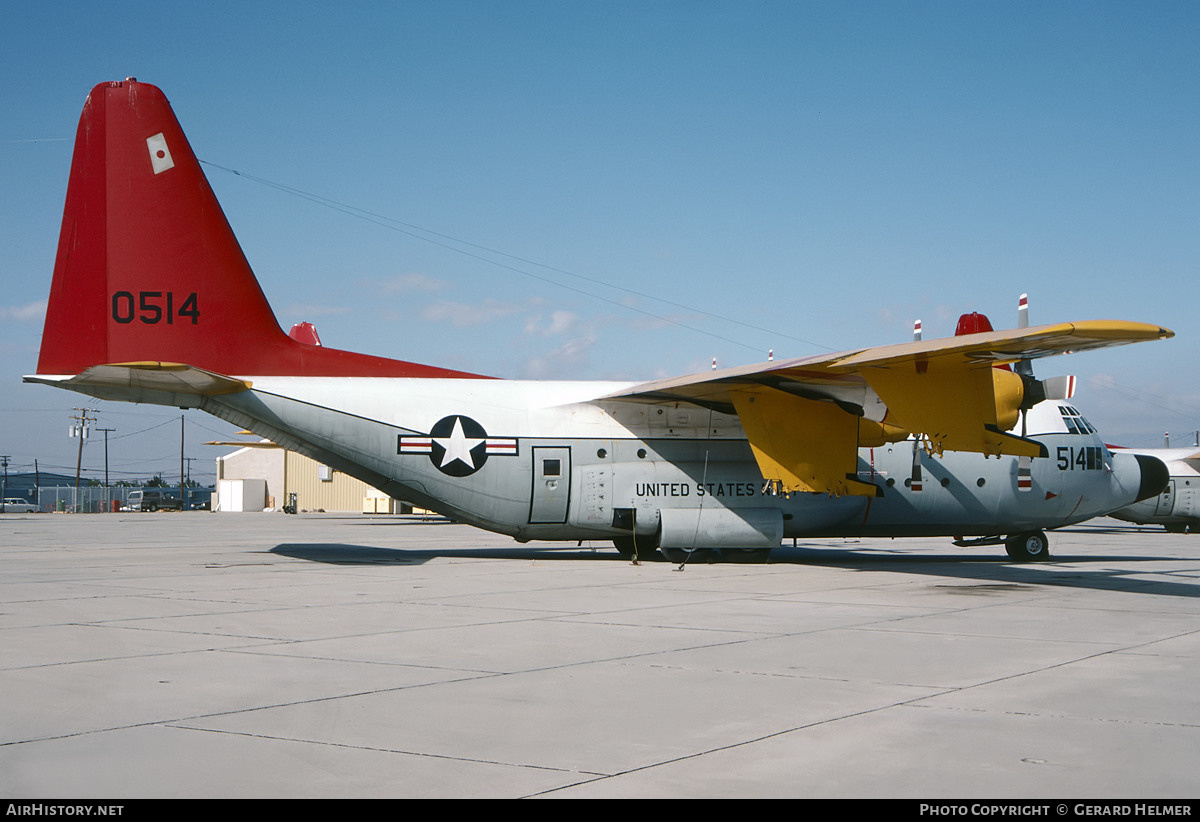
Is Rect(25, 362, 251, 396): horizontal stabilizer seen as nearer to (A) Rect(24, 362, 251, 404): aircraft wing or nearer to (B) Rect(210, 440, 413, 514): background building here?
(A) Rect(24, 362, 251, 404): aircraft wing

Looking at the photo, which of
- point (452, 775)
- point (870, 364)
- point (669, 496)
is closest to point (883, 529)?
point (669, 496)

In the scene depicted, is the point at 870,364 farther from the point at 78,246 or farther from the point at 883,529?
the point at 78,246

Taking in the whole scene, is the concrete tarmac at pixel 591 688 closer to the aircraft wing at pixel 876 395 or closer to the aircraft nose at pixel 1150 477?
the aircraft wing at pixel 876 395

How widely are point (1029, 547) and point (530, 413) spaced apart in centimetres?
1049

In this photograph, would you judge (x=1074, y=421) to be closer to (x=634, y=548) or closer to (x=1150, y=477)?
(x=1150, y=477)

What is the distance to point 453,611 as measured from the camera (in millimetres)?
11250

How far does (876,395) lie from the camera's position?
1673cm

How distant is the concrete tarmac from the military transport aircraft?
10.1 ft

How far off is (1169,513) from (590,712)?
34.4m

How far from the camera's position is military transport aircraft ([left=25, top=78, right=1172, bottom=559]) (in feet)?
53.6

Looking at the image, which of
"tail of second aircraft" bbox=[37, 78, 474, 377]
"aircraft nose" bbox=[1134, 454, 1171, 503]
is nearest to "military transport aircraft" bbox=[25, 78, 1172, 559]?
"tail of second aircraft" bbox=[37, 78, 474, 377]

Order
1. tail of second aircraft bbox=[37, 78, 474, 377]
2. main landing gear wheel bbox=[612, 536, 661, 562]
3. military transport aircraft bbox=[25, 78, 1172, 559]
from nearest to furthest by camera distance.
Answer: military transport aircraft bbox=[25, 78, 1172, 559] → tail of second aircraft bbox=[37, 78, 474, 377] → main landing gear wheel bbox=[612, 536, 661, 562]

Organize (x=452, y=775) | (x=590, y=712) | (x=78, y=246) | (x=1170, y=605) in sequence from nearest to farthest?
(x=452, y=775)
(x=590, y=712)
(x=1170, y=605)
(x=78, y=246)
